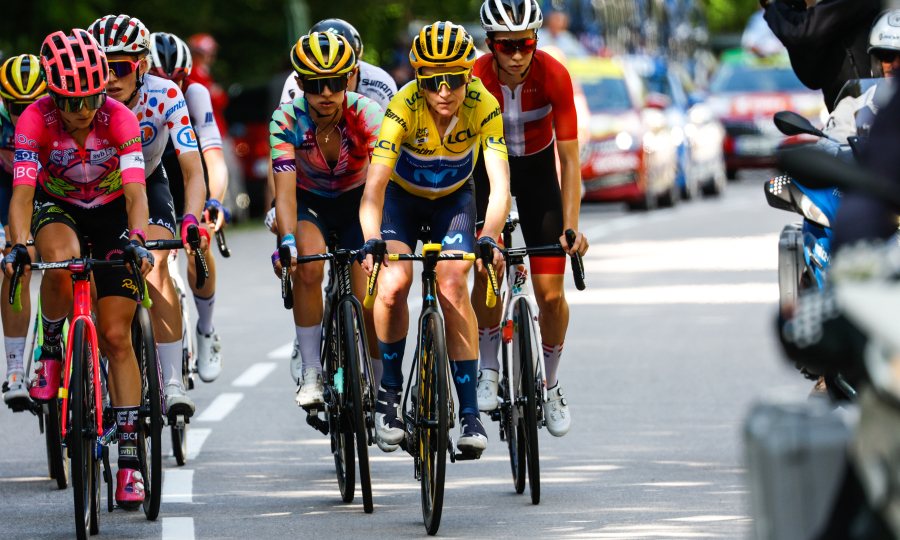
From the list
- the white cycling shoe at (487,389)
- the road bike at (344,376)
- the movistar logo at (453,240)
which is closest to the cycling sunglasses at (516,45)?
the movistar logo at (453,240)

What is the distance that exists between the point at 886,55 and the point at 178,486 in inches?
143

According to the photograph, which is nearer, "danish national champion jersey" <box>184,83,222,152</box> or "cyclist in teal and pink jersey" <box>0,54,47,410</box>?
"cyclist in teal and pink jersey" <box>0,54,47,410</box>

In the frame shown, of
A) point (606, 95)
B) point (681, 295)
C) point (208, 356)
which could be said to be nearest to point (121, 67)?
point (208, 356)

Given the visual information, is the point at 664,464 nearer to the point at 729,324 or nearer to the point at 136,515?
the point at 136,515

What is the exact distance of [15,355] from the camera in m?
10.1

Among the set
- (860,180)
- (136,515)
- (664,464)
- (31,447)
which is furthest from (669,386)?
(860,180)

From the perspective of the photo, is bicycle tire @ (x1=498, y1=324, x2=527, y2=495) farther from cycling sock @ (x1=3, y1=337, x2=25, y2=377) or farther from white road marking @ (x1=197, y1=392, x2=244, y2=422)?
white road marking @ (x1=197, y1=392, x2=244, y2=422)

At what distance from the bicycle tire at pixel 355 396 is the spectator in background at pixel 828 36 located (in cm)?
272

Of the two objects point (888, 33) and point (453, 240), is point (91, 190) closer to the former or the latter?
point (453, 240)

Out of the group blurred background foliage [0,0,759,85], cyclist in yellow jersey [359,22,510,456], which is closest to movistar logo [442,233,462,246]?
cyclist in yellow jersey [359,22,510,456]

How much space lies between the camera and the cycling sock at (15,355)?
9.95 metres

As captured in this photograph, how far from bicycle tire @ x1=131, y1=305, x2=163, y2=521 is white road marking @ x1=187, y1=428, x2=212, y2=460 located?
157 cm

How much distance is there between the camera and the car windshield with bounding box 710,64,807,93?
35.1 metres

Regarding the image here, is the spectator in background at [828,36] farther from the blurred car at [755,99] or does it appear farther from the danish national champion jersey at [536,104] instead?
the blurred car at [755,99]
